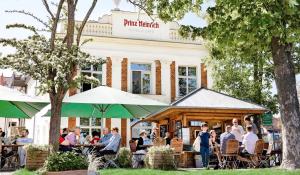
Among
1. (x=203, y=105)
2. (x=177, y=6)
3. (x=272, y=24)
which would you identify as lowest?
(x=203, y=105)

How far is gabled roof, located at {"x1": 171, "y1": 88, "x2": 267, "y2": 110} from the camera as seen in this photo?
666 inches

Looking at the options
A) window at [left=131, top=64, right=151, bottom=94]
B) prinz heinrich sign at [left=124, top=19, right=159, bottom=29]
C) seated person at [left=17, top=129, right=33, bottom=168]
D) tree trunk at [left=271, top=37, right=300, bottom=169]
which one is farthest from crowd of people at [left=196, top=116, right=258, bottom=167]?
prinz heinrich sign at [left=124, top=19, right=159, bottom=29]

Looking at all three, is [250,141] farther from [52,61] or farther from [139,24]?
[139,24]

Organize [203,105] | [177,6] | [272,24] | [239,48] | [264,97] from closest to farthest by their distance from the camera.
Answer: [272,24], [177,6], [239,48], [203,105], [264,97]

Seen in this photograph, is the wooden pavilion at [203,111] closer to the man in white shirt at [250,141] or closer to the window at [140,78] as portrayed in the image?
the man in white shirt at [250,141]

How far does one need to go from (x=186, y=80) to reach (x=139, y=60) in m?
3.32

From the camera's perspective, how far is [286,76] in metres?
11.3

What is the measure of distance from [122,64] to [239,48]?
1416cm

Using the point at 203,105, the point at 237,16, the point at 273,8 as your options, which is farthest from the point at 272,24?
the point at 203,105

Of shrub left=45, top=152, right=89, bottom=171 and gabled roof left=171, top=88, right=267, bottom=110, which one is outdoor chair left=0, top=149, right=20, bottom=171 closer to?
gabled roof left=171, top=88, right=267, bottom=110

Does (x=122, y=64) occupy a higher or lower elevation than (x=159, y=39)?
lower

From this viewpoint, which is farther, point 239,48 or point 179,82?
point 179,82

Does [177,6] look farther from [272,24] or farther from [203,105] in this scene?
[203,105]

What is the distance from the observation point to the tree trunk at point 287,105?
36.1ft
